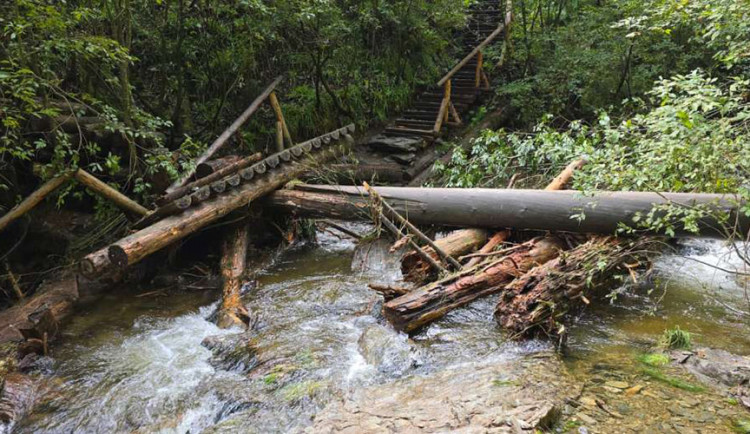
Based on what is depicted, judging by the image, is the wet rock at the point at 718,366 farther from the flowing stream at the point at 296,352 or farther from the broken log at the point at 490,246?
the broken log at the point at 490,246

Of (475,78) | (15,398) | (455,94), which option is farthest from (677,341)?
(475,78)

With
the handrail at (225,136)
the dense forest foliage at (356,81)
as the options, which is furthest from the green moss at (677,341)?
the handrail at (225,136)

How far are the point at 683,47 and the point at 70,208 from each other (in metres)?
11.6

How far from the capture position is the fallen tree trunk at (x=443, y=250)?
19.0 ft

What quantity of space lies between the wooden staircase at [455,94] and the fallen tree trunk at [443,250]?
5.39 metres

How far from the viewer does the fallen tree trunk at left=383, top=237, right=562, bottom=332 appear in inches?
196

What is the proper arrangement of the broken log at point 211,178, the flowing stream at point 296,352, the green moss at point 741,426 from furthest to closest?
1. the broken log at point 211,178
2. the flowing stream at point 296,352
3. the green moss at point 741,426

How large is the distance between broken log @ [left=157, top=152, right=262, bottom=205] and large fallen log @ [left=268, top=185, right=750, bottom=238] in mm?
748

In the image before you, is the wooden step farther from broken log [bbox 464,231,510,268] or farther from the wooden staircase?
broken log [bbox 464,231,510,268]

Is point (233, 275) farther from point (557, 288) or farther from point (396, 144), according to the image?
point (396, 144)

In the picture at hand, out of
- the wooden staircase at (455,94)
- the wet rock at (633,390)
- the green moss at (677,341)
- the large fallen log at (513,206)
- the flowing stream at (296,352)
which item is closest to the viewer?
the wet rock at (633,390)

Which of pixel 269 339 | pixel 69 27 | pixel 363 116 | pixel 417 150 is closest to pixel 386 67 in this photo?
pixel 363 116

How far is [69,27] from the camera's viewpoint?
237 inches

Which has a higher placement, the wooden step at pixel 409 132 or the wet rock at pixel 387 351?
the wooden step at pixel 409 132
